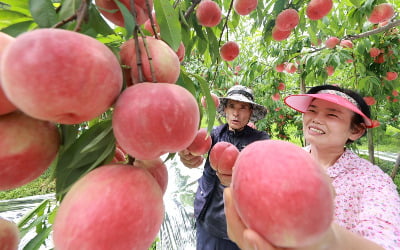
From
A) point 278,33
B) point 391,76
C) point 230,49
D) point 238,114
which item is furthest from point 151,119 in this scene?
point 391,76

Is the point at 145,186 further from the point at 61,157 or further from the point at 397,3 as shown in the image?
the point at 397,3

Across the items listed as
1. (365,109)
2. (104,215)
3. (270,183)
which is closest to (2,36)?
(104,215)

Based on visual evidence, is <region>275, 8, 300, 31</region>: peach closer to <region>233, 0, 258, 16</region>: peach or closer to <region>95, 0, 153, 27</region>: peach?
<region>233, 0, 258, 16</region>: peach

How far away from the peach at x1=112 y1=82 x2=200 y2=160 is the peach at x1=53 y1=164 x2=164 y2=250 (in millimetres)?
59

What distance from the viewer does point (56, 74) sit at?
1.12 feet

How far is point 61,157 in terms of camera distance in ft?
1.60

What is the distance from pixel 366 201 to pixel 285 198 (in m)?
0.90

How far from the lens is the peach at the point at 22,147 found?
408 mm

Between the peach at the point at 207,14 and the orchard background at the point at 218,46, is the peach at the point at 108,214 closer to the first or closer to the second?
the orchard background at the point at 218,46

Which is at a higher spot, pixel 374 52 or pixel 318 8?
pixel 318 8

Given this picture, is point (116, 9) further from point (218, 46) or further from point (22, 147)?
point (218, 46)

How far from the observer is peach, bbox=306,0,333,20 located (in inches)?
69.2

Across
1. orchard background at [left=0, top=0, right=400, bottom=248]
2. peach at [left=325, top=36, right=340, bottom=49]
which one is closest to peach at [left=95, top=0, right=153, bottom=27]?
orchard background at [left=0, top=0, right=400, bottom=248]

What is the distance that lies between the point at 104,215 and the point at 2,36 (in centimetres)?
34
